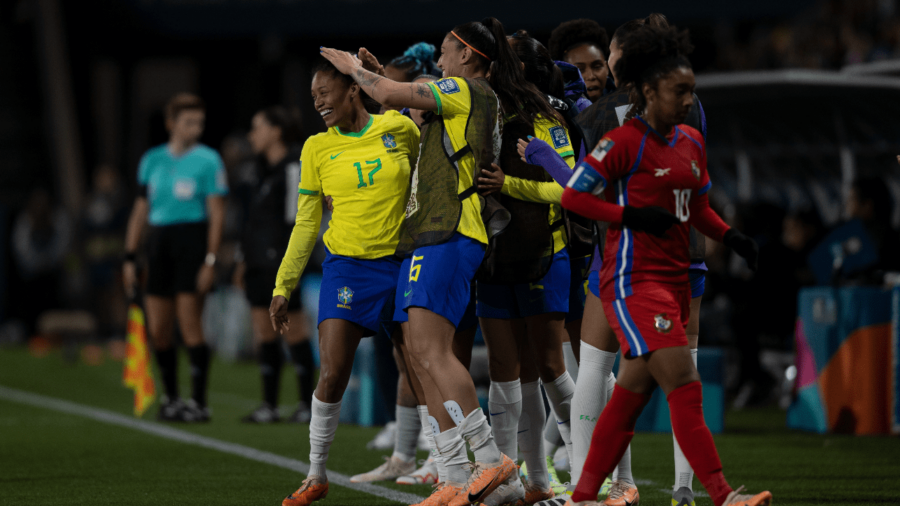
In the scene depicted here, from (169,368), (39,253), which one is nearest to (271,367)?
(169,368)

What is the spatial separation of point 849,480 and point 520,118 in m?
2.63

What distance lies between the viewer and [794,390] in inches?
328

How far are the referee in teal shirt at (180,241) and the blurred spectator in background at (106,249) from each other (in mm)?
9751

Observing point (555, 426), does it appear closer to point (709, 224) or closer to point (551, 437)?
point (551, 437)

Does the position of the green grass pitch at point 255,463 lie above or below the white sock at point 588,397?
below

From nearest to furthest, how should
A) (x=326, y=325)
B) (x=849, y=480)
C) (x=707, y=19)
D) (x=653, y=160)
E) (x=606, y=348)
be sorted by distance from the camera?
(x=653, y=160), (x=606, y=348), (x=326, y=325), (x=849, y=480), (x=707, y=19)

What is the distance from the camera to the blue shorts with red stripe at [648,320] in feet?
12.6

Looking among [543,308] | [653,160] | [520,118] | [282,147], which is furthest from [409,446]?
[282,147]

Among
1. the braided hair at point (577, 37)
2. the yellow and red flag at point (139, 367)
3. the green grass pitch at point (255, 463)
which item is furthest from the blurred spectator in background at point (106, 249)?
the braided hair at point (577, 37)

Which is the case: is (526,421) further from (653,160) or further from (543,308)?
(653,160)

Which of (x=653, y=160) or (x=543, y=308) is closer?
(x=653, y=160)

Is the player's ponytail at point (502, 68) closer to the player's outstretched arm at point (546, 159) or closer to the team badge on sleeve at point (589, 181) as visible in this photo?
the player's outstretched arm at point (546, 159)

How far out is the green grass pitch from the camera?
5.31 m

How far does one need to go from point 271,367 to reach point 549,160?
4.86 metres
